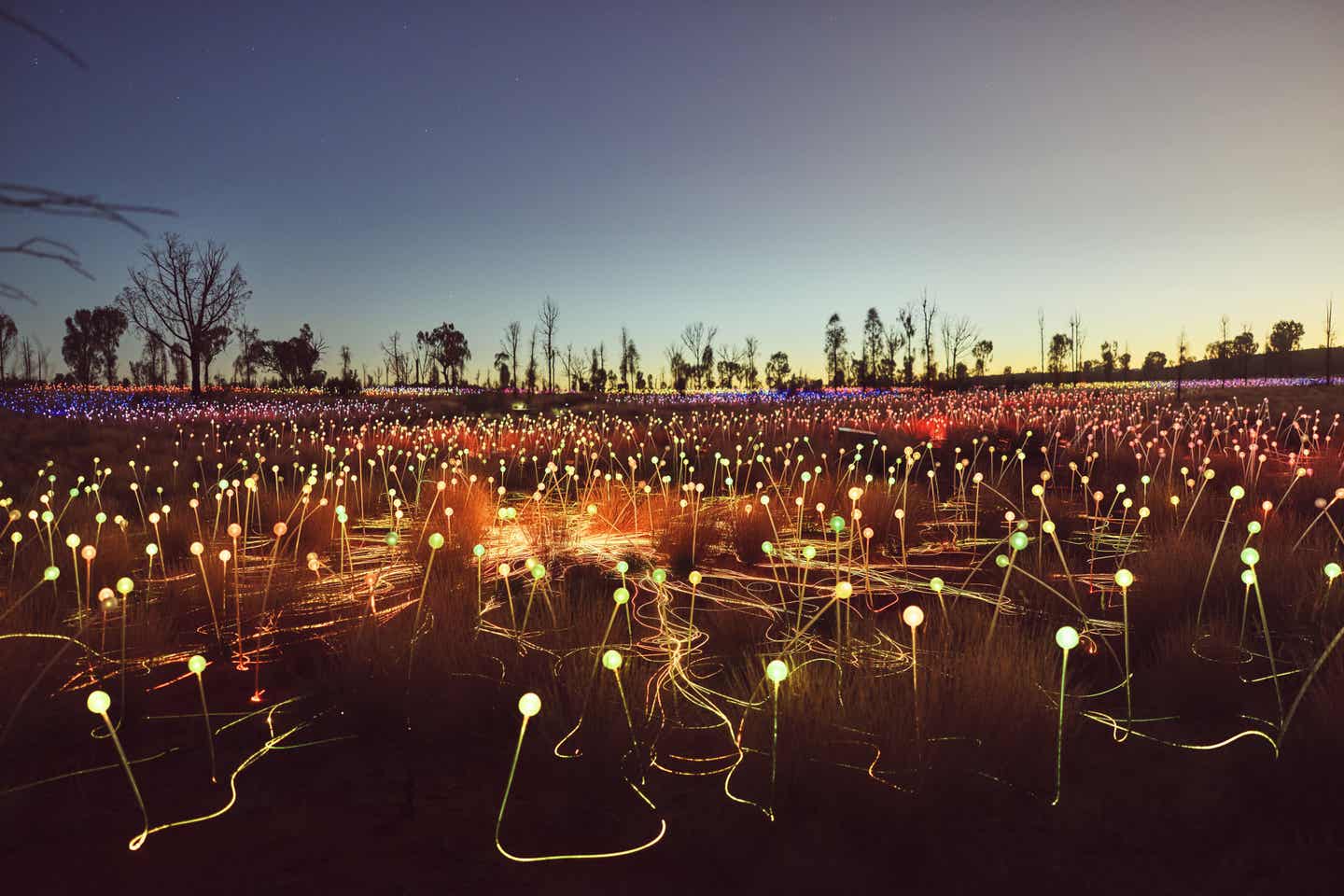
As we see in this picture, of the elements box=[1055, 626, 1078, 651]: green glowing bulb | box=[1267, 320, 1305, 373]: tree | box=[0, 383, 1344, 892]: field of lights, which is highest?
box=[1267, 320, 1305, 373]: tree

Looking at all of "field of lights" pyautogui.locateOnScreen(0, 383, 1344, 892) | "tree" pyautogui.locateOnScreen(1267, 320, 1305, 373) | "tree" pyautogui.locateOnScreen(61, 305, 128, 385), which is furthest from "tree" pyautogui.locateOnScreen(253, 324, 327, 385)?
"tree" pyautogui.locateOnScreen(1267, 320, 1305, 373)

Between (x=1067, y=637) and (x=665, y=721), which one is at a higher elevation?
(x=1067, y=637)

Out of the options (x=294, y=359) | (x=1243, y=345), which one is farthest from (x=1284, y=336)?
(x=294, y=359)

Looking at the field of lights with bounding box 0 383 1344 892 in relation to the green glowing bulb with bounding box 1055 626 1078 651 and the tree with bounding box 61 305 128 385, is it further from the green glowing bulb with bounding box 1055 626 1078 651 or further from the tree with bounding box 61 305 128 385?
the tree with bounding box 61 305 128 385

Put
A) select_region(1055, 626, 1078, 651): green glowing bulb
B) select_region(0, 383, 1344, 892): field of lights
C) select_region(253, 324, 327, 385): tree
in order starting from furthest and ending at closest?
select_region(253, 324, 327, 385): tree, select_region(0, 383, 1344, 892): field of lights, select_region(1055, 626, 1078, 651): green glowing bulb

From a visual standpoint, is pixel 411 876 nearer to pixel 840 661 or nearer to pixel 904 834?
pixel 904 834

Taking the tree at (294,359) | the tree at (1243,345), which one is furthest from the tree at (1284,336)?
the tree at (294,359)

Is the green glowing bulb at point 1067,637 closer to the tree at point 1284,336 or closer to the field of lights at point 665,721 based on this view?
the field of lights at point 665,721

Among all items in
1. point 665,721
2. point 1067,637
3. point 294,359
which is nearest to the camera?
point 1067,637

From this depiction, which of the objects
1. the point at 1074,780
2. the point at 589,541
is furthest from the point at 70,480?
the point at 1074,780

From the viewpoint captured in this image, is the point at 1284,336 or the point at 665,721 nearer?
the point at 665,721

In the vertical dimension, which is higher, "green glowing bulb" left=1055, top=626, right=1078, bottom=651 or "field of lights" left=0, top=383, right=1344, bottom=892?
"green glowing bulb" left=1055, top=626, right=1078, bottom=651

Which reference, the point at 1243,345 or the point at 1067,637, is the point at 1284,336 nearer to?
the point at 1243,345

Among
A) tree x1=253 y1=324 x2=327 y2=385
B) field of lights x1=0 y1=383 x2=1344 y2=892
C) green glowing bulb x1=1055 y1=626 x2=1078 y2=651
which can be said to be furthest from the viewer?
tree x1=253 y1=324 x2=327 y2=385
